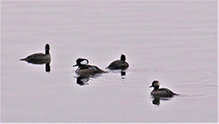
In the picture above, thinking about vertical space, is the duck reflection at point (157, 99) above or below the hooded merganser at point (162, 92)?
below

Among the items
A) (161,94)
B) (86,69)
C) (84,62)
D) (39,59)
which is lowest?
(161,94)

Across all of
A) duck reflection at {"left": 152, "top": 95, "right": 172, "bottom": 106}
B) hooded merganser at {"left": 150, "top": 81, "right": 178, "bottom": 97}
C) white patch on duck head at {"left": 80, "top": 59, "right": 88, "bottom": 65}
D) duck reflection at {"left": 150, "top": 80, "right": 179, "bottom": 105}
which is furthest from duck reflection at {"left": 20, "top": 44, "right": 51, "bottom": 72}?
duck reflection at {"left": 152, "top": 95, "right": 172, "bottom": 106}

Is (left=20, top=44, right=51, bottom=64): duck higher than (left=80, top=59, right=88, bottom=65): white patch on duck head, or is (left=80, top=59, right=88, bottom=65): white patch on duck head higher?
(left=20, top=44, right=51, bottom=64): duck

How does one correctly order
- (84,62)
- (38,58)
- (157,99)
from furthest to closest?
(38,58) < (84,62) < (157,99)

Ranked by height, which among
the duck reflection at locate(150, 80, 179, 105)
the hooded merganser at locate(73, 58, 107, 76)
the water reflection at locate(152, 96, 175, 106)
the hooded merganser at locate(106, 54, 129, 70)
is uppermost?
the hooded merganser at locate(106, 54, 129, 70)

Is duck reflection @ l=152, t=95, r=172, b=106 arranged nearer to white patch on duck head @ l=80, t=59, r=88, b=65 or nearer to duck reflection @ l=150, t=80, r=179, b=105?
duck reflection @ l=150, t=80, r=179, b=105

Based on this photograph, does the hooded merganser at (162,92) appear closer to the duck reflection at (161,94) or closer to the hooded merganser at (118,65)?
the duck reflection at (161,94)

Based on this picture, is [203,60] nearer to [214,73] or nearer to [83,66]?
[214,73]

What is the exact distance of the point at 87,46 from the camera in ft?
111

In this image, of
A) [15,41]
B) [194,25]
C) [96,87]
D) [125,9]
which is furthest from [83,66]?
[125,9]

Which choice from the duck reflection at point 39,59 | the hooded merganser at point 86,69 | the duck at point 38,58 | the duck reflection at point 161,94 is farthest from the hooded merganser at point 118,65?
the duck reflection at point 161,94

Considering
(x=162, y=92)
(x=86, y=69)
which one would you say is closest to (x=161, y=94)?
(x=162, y=92)

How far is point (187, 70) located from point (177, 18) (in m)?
13.3

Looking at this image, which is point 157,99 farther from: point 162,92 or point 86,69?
point 86,69
